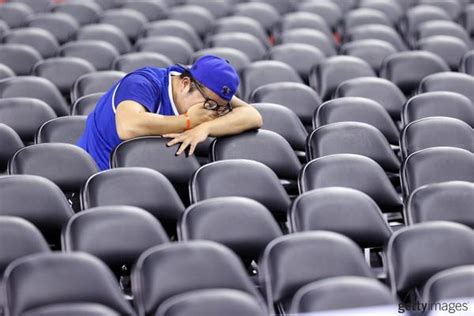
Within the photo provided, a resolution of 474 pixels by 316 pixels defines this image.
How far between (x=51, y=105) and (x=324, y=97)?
131 cm

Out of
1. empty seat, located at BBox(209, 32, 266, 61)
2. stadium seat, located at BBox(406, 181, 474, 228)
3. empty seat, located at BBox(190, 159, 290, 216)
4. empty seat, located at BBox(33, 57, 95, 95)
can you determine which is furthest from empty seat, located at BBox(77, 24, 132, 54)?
stadium seat, located at BBox(406, 181, 474, 228)

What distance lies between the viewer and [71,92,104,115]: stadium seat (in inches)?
169

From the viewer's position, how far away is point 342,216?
A: 317 cm

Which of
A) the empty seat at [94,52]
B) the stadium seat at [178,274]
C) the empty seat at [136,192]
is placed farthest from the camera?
the empty seat at [94,52]

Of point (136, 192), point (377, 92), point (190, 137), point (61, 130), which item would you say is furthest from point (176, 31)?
point (136, 192)

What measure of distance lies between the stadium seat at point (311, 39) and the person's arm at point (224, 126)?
6.81 feet

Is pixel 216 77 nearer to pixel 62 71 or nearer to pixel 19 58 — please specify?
pixel 62 71

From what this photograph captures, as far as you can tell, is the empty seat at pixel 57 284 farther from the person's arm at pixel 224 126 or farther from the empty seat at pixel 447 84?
the empty seat at pixel 447 84

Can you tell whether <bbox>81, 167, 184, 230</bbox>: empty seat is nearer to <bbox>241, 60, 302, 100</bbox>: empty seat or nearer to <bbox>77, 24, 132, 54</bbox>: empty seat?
<bbox>241, 60, 302, 100</bbox>: empty seat

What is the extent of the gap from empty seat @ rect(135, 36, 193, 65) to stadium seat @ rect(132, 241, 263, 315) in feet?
9.05

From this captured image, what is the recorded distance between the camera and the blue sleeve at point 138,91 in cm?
363

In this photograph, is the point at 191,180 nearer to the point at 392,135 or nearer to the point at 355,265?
the point at 355,265

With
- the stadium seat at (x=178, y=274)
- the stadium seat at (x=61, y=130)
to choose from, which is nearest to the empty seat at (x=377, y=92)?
the stadium seat at (x=61, y=130)

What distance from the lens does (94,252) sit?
9.59ft
